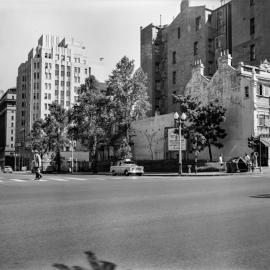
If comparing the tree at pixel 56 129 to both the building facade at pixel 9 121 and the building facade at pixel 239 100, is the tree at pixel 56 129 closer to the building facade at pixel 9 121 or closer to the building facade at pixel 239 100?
the building facade at pixel 239 100

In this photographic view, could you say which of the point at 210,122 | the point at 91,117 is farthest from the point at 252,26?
the point at 91,117

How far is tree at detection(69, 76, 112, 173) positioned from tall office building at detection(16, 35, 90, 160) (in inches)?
2769

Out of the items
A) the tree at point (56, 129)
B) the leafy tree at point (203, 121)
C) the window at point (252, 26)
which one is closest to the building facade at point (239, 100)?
the leafy tree at point (203, 121)

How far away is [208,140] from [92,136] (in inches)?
639

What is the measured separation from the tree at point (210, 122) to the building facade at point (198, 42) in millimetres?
12841

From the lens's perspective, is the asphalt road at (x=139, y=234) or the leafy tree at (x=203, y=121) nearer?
the asphalt road at (x=139, y=234)

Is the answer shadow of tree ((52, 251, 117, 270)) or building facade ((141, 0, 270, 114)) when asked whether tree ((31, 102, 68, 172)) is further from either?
shadow of tree ((52, 251, 117, 270))

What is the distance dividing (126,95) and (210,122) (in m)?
10.6

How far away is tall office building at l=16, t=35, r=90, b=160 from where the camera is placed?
12569 centimetres

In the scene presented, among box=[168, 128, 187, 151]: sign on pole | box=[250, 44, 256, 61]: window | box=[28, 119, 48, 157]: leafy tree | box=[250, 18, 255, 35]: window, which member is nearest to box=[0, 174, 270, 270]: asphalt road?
box=[168, 128, 187, 151]: sign on pole

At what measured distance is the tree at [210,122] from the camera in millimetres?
44438

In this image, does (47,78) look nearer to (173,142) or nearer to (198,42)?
(198,42)

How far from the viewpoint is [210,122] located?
45.0 metres

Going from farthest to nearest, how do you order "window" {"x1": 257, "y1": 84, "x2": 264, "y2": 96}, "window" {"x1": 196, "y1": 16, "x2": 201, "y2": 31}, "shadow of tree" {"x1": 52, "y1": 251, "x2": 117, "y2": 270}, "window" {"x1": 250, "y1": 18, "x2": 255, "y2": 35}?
"window" {"x1": 196, "y1": 16, "x2": 201, "y2": 31} → "window" {"x1": 250, "y1": 18, "x2": 255, "y2": 35} → "window" {"x1": 257, "y1": 84, "x2": 264, "y2": 96} → "shadow of tree" {"x1": 52, "y1": 251, "x2": 117, "y2": 270}
